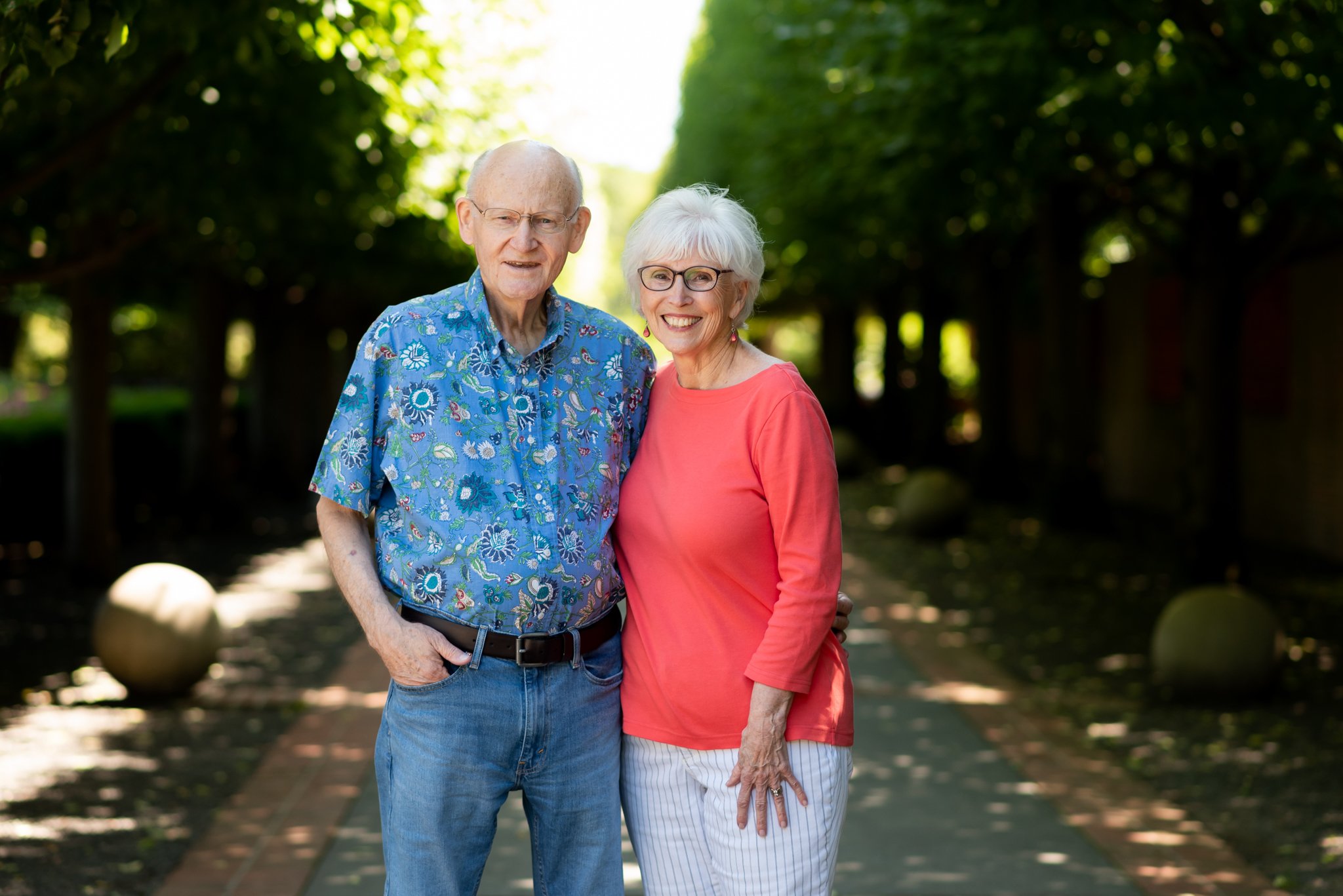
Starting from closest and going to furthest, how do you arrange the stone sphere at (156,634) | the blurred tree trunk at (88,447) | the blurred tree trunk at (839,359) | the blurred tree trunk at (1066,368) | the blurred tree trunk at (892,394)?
the stone sphere at (156,634) → the blurred tree trunk at (88,447) → the blurred tree trunk at (1066,368) → the blurred tree trunk at (892,394) → the blurred tree trunk at (839,359)

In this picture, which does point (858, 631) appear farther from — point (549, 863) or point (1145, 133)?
point (549, 863)

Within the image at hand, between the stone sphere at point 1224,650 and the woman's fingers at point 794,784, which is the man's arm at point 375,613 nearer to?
the woman's fingers at point 794,784

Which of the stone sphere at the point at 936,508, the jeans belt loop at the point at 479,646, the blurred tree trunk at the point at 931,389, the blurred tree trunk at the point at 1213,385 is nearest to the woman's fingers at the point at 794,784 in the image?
the jeans belt loop at the point at 479,646

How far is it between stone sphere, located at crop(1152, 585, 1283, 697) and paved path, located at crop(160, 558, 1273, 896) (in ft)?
2.75

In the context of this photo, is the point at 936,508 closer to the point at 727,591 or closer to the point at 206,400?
the point at 206,400

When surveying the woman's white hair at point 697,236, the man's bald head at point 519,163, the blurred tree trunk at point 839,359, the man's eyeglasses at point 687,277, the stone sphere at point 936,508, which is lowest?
the stone sphere at point 936,508

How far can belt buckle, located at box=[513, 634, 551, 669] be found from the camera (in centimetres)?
261

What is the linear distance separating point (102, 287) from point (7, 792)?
6.53 m

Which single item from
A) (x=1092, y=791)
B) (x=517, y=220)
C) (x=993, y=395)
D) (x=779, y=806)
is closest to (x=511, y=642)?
(x=779, y=806)

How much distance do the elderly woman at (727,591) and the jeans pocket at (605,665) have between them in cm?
5

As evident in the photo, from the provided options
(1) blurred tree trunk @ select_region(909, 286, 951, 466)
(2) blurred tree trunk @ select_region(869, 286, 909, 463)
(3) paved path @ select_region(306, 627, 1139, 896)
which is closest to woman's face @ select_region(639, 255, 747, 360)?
(3) paved path @ select_region(306, 627, 1139, 896)

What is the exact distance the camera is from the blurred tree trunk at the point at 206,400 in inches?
585

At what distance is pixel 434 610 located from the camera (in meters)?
2.60

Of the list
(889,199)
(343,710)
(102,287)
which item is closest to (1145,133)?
(889,199)
